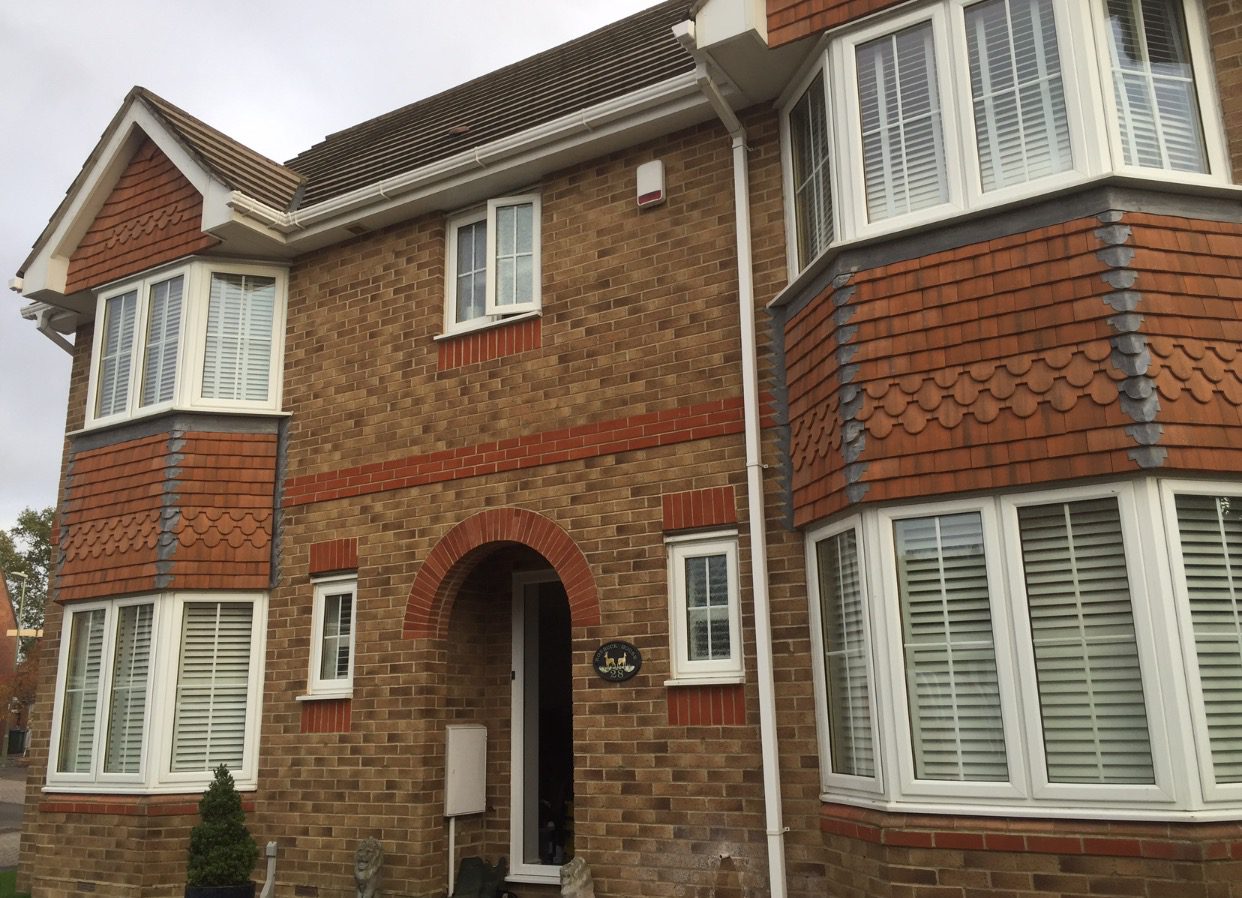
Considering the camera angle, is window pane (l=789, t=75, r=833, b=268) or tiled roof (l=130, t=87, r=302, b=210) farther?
tiled roof (l=130, t=87, r=302, b=210)

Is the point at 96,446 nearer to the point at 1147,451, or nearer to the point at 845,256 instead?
the point at 845,256

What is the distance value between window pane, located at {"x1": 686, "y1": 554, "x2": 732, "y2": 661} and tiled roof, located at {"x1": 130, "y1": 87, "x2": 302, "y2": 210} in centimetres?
624

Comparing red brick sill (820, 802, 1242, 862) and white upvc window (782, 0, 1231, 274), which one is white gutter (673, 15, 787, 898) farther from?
white upvc window (782, 0, 1231, 274)

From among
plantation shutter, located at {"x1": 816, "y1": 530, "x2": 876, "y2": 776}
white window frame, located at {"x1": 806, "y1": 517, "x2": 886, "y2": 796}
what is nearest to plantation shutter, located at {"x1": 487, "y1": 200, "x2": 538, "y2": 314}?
white window frame, located at {"x1": 806, "y1": 517, "x2": 886, "y2": 796}

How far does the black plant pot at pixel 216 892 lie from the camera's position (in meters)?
8.98

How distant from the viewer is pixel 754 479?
7.66 m

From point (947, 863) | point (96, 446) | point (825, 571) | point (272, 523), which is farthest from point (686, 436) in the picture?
point (96, 446)

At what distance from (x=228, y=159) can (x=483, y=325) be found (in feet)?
13.1

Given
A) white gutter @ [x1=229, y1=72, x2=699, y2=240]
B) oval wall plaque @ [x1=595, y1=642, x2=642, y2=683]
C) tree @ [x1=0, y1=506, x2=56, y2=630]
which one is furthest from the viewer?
tree @ [x1=0, y1=506, x2=56, y2=630]

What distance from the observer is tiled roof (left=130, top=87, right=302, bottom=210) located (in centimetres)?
1080

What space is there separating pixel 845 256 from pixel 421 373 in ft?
14.7

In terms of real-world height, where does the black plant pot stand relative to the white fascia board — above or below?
below

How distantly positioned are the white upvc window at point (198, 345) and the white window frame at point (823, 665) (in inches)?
243

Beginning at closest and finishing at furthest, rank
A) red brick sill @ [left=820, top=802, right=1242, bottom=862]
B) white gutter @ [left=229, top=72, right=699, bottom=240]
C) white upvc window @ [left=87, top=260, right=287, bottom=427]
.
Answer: red brick sill @ [left=820, top=802, right=1242, bottom=862], white gutter @ [left=229, top=72, right=699, bottom=240], white upvc window @ [left=87, top=260, right=287, bottom=427]
